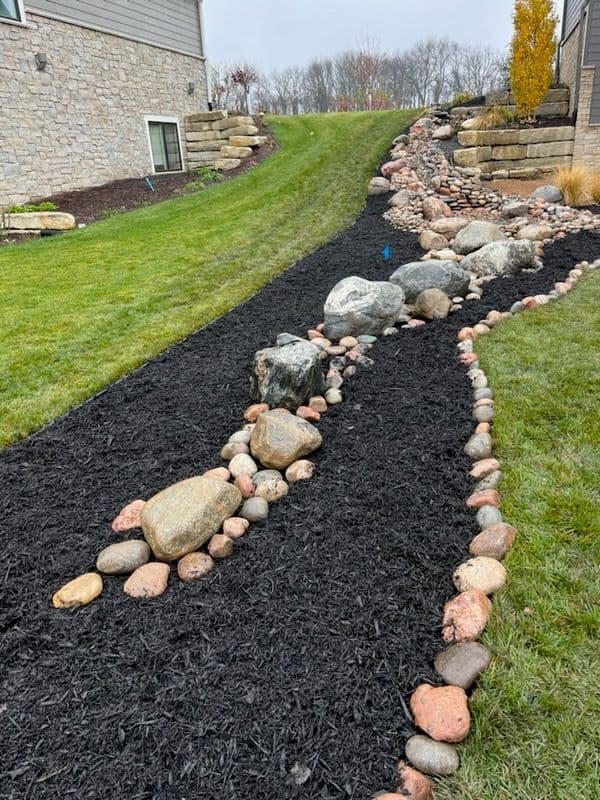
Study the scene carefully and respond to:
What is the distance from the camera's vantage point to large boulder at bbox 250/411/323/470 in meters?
2.60

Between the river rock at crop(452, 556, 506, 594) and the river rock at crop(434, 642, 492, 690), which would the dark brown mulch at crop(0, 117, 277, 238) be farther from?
the river rock at crop(434, 642, 492, 690)

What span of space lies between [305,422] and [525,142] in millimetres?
8696

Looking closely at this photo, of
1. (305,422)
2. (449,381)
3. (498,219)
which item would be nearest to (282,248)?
(498,219)

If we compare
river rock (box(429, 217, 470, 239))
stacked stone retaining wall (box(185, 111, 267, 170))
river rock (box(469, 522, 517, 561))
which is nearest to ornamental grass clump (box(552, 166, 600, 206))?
river rock (box(429, 217, 470, 239))

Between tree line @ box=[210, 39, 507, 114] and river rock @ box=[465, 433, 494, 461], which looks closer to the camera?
river rock @ box=[465, 433, 494, 461]

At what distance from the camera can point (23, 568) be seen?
2.07 metres

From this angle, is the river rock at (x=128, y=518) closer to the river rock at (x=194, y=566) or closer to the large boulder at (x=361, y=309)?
the river rock at (x=194, y=566)

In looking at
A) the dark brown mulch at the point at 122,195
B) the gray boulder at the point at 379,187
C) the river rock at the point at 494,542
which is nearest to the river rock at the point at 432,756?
the river rock at the point at 494,542

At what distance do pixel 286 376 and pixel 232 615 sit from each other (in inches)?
59.5

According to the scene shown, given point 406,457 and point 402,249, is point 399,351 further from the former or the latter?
point 402,249

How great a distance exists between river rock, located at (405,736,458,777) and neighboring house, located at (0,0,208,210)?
1028cm

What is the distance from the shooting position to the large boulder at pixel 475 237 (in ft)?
19.0

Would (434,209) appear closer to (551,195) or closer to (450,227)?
(450,227)

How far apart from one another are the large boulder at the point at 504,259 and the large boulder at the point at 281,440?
3251 millimetres
